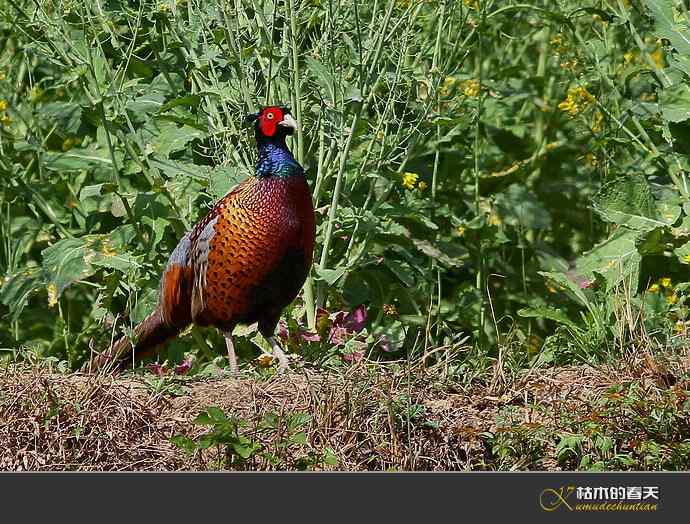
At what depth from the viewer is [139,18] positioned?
5.34m

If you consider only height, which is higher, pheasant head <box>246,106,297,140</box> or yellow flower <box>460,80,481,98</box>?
pheasant head <box>246,106,297,140</box>

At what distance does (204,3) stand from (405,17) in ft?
2.99

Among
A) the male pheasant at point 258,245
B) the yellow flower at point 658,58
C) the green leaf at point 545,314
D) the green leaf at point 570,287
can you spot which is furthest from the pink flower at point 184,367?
the yellow flower at point 658,58

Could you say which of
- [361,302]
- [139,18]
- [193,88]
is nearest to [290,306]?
[361,302]

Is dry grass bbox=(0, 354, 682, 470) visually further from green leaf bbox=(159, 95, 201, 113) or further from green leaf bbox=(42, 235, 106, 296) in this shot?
green leaf bbox=(159, 95, 201, 113)

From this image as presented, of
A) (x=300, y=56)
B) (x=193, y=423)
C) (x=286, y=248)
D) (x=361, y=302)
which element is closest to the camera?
(x=193, y=423)

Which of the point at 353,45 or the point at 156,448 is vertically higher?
the point at 353,45

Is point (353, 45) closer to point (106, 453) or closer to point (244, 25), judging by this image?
point (244, 25)

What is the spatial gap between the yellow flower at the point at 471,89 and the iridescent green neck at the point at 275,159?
1.25 metres

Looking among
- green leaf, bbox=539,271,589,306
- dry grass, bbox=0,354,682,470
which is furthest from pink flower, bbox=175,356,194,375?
green leaf, bbox=539,271,589,306

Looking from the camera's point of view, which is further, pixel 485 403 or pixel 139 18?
pixel 139 18

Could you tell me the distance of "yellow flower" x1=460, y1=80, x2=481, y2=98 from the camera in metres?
6.15

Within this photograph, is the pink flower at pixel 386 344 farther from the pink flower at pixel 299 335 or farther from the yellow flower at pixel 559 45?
the yellow flower at pixel 559 45

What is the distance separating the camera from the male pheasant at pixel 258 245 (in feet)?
17.2
